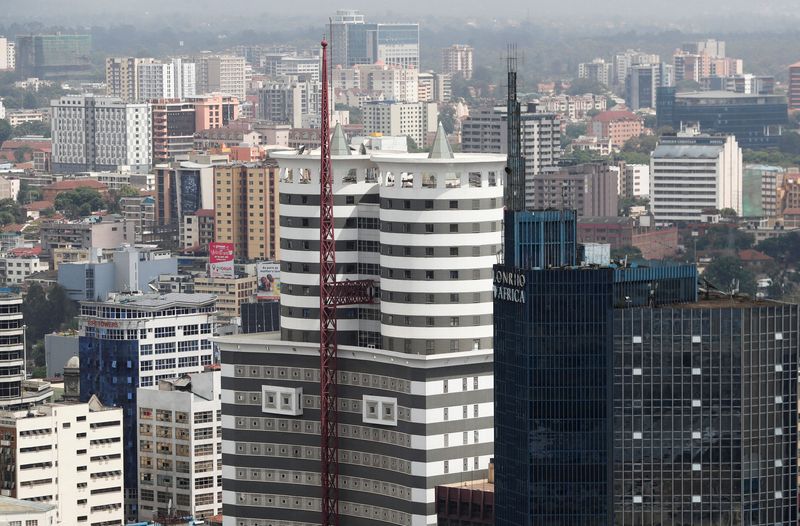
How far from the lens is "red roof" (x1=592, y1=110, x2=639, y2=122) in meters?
175

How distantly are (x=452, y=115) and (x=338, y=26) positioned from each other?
22372 millimetres

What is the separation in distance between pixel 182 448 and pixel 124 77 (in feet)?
431

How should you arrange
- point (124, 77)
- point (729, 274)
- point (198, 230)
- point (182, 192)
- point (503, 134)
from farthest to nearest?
point (124, 77) → point (503, 134) → point (182, 192) → point (198, 230) → point (729, 274)

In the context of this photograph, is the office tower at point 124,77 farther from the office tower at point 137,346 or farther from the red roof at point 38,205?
the office tower at point 137,346

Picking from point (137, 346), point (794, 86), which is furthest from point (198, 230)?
point (794, 86)

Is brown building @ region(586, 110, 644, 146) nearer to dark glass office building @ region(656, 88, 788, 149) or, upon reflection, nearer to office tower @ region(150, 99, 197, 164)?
dark glass office building @ region(656, 88, 788, 149)

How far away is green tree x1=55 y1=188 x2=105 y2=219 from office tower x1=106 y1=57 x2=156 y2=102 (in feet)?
187

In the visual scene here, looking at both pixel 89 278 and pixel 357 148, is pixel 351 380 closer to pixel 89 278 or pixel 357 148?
pixel 357 148

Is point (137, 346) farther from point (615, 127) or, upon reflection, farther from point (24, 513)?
point (615, 127)

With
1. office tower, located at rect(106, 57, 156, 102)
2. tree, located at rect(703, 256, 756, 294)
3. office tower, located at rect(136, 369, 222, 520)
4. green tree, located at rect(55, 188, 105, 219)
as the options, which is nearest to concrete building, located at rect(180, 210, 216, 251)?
green tree, located at rect(55, 188, 105, 219)

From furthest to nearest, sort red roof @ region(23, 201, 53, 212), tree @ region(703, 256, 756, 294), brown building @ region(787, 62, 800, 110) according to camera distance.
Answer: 1. brown building @ region(787, 62, 800, 110)
2. red roof @ region(23, 201, 53, 212)
3. tree @ region(703, 256, 756, 294)

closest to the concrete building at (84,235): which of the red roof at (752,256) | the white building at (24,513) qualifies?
the red roof at (752,256)

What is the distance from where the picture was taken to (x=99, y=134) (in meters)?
154

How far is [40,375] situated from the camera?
258 feet
